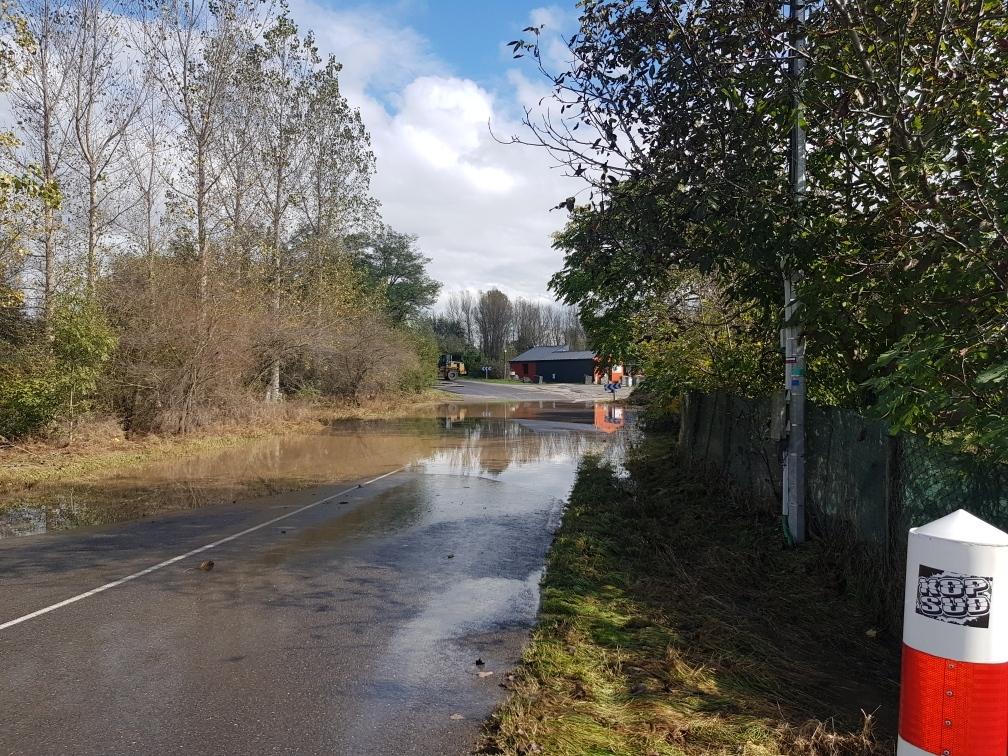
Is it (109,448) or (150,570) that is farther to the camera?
(109,448)

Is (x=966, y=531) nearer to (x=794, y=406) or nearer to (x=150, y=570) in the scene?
(x=794, y=406)

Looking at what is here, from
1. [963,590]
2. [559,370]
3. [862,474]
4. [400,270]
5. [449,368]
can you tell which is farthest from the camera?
[559,370]

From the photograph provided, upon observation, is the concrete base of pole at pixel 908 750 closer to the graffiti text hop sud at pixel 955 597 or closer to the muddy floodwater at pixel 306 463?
the graffiti text hop sud at pixel 955 597

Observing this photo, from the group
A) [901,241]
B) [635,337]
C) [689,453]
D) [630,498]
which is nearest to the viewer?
[901,241]

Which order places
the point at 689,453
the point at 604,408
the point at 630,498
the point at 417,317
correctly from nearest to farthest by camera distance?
the point at 630,498
the point at 689,453
the point at 604,408
the point at 417,317

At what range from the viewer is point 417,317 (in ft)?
197

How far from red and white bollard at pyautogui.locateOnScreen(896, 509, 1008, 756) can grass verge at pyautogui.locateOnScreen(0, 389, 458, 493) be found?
14365 millimetres

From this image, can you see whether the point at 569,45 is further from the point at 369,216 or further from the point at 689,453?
the point at 369,216

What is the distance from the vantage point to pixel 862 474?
6953 mm

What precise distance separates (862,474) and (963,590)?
4.84m

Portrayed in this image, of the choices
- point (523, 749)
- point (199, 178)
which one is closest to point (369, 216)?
point (199, 178)

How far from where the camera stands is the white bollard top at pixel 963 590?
97.8 inches

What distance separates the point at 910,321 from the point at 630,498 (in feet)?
22.4

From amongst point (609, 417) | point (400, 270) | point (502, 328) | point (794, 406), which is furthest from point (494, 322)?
point (794, 406)
